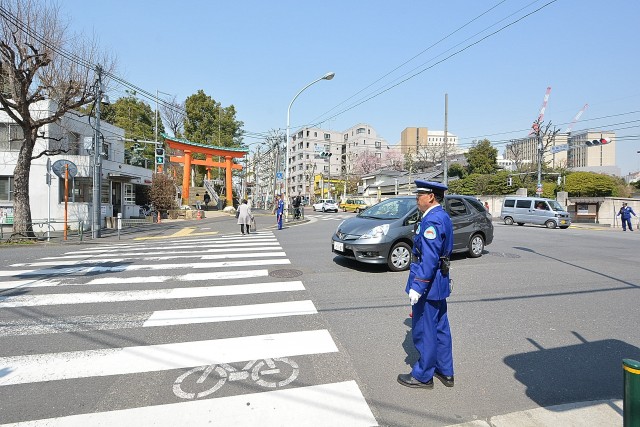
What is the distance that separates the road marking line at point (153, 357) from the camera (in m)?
3.37

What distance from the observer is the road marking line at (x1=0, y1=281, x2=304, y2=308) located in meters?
5.55

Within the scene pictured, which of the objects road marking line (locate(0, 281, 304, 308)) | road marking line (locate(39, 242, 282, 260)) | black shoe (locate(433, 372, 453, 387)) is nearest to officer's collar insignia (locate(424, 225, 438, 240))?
black shoe (locate(433, 372, 453, 387))

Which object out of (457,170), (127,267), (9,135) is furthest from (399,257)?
(457,170)

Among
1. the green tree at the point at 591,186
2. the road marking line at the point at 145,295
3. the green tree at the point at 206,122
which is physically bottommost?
the road marking line at the point at 145,295

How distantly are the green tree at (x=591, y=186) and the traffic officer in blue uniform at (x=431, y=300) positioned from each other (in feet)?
145

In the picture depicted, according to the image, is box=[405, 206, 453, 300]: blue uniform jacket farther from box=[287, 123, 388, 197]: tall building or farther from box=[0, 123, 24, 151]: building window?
A: box=[287, 123, 388, 197]: tall building

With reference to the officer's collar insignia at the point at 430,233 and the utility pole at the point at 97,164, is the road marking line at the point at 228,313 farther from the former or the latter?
the utility pole at the point at 97,164

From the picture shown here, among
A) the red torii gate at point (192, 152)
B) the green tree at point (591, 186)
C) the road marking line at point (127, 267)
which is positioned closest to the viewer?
the road marking line at point (127, 267)

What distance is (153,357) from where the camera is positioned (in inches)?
145

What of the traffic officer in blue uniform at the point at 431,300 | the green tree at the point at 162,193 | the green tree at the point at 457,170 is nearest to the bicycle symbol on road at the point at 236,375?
the traffic officer in blue uniform at the point at 431,300

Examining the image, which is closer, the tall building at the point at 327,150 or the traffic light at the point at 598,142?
the traffic light at the point at 598,142

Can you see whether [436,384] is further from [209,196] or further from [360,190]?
[360,190]

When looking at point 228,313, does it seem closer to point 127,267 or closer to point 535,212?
point 127,267

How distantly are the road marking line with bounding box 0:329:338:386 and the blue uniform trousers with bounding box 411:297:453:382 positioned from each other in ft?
3.44
